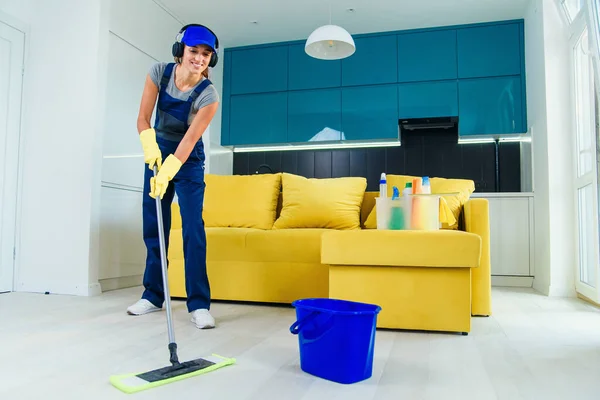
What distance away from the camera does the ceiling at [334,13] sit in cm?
421

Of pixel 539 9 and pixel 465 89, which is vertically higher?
pixel 539 9

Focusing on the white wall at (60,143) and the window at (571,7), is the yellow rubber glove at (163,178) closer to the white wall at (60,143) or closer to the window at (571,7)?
the white wall at (60,143)

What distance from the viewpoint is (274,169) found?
207 inches

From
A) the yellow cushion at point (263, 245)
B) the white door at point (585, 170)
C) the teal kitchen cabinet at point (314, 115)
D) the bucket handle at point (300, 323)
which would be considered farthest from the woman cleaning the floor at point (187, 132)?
the teal kitchen cabinet at point (314, 115)

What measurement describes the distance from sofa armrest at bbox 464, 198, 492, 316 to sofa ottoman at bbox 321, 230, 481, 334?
16.6 inches

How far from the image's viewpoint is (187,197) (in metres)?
2.20

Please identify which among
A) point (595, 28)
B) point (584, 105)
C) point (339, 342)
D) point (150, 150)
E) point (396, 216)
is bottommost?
point (339, 342)

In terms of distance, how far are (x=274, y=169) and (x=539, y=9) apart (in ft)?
9.57

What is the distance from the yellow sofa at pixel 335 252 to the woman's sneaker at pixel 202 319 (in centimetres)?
55

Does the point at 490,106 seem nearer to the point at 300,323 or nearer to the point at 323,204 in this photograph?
the point at 323,204

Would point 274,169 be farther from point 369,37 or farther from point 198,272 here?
point 198,272

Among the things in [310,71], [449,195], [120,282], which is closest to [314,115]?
[310,71]

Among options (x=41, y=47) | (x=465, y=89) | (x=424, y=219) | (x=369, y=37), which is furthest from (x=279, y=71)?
(x=424, y=219)

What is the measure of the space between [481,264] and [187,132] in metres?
1.58
